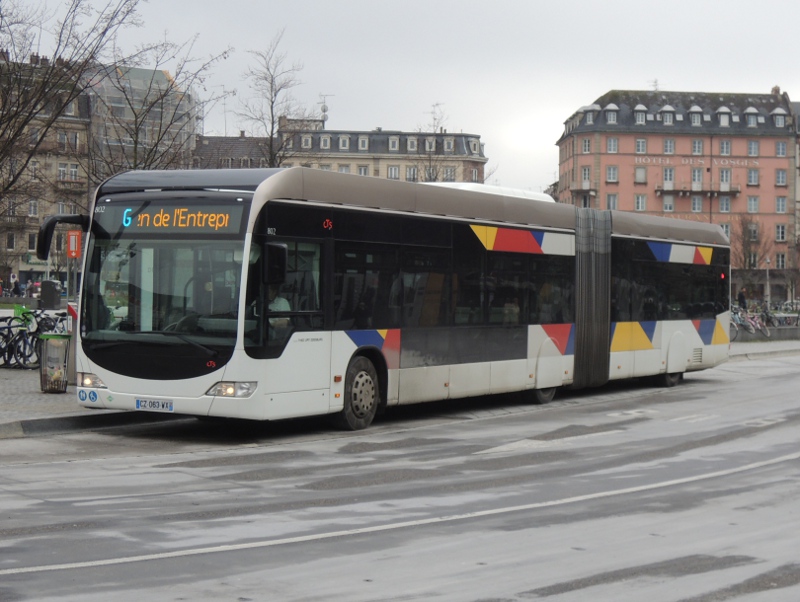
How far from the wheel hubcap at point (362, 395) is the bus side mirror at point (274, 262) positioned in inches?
89.5

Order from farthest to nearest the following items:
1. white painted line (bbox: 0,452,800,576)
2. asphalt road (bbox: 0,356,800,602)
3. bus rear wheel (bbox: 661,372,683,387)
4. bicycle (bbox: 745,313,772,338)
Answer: bicycle (bbox: 745,313,772,338) < bus rear wheel (bbox: 661,372,683,387) < white painted line (bbox: 0,452,800,576) < asphalt road (bbox: 0,356,800,602)

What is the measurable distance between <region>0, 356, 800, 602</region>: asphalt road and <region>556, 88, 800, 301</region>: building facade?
4257 inches

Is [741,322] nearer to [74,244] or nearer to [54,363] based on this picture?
[74,244]

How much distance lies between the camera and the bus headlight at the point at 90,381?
1423cm

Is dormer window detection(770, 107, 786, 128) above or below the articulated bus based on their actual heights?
above

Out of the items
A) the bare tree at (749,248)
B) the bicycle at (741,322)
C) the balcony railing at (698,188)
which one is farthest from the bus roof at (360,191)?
the balcony railing at (698,188)

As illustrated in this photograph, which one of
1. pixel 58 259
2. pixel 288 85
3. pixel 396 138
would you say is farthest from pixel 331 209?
pixel 396 138

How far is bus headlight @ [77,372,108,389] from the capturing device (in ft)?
46.7

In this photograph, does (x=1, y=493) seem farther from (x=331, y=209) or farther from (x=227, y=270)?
(x=331, y=209)

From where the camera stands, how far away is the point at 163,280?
1378 cm

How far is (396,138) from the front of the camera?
140625 mm

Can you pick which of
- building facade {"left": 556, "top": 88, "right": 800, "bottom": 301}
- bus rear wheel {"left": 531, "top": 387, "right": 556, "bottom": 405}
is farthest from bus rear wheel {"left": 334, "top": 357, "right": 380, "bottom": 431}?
building facade {"left": 556, "top": 88, "right": 800, "bottom": 301}

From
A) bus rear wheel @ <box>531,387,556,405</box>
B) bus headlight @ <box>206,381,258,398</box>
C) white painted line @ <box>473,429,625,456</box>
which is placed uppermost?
bus headlight @ <box>206,381,258,398</box>

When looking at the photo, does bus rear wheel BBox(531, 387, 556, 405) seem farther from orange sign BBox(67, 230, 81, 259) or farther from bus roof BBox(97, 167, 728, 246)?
orange sign BBox(67, 230, 81, 259)
